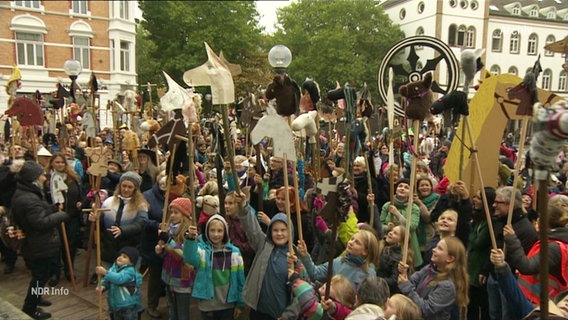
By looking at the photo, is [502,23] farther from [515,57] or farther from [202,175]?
[202,175]

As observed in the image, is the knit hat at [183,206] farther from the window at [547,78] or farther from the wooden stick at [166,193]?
the window at [547,78]

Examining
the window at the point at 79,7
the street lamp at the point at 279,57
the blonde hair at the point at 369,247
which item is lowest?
the blonde hair at the point at 369,247

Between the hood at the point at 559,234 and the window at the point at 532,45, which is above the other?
the window at the point at 532,45

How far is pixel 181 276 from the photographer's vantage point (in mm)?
4199

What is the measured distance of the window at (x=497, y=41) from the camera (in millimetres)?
33138

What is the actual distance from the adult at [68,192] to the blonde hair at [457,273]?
15.5 ft

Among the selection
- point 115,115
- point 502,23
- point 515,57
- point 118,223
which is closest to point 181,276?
point 118,223

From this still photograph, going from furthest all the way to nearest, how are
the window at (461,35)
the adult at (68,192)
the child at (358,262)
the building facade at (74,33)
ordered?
the window at (461,35), the adult at (68,192), the child at (358,262), the building facade at (74,33)

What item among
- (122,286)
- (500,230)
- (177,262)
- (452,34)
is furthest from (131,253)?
(452,34)

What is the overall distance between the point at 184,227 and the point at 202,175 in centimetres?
254

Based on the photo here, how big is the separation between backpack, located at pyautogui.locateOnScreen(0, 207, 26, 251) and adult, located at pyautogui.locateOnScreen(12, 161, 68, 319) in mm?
207

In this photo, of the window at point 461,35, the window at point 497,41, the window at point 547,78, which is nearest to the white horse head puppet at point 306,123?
the window at point 461,35

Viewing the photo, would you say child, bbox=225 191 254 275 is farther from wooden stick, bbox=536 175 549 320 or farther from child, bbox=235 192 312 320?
wooden stick, bbox=536 175 549 320

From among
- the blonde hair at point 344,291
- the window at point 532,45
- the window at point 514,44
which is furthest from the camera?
the window at point 514,44
